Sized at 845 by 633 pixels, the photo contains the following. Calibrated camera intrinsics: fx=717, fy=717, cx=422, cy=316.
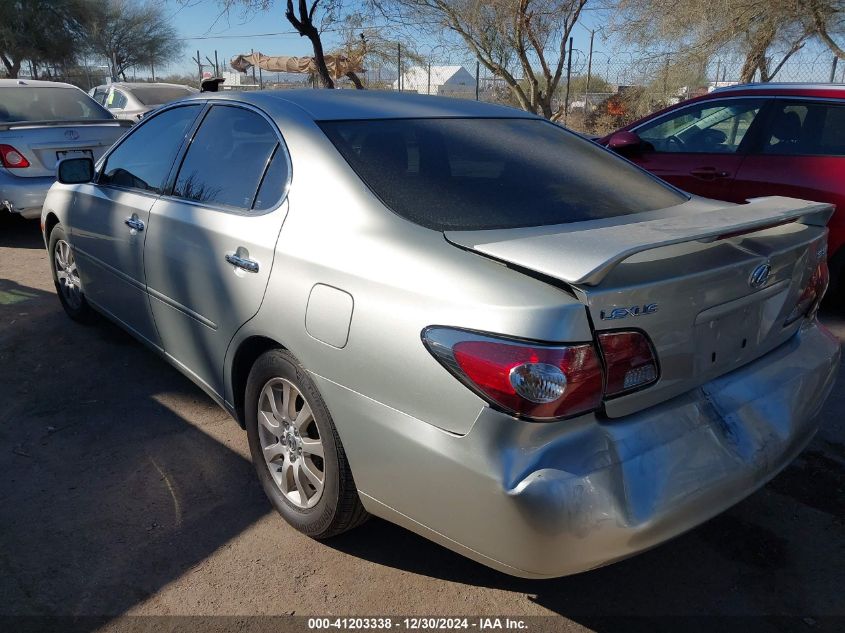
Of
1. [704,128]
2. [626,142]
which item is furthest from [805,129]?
[626,142]

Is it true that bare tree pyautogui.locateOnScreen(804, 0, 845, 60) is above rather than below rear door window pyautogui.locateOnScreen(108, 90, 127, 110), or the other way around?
above

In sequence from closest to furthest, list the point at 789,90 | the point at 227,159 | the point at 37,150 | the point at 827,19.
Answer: the point at 227,159, the point at 789,90, the point at 37,150, the point at 827,19

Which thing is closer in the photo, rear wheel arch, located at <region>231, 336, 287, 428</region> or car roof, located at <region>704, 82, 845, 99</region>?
rear wheel arch, located at <region>231, 336, 287, 428</region>

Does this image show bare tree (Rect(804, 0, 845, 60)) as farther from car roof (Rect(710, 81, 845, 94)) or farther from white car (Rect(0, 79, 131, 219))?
white car (Rect(0, 79, 131, 219))

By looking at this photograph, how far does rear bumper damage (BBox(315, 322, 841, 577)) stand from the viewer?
1861mm

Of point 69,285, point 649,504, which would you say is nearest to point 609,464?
point 649,504

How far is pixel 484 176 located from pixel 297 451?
1.25 metres

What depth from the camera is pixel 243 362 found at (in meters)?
2.90

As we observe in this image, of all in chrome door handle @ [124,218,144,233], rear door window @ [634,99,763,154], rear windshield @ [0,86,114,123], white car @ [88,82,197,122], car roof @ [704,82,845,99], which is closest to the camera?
chrome door handle @ [124,218,144,233]

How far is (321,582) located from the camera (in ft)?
8.22

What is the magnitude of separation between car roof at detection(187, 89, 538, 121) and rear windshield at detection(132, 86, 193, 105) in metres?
10.3

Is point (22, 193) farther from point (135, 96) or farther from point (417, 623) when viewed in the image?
point (417, 623)

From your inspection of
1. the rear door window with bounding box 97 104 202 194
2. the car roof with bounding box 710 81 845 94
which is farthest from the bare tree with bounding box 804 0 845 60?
the rear door window with bounding box 97 104 202 194

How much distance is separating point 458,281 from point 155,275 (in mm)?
1980
